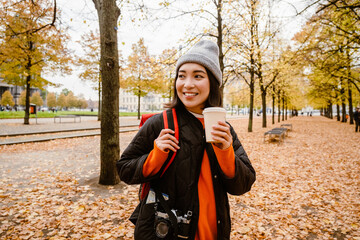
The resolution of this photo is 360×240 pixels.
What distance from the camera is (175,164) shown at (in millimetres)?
1354

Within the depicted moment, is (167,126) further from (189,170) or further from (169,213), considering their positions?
(169,213)

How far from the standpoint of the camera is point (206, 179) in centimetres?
139

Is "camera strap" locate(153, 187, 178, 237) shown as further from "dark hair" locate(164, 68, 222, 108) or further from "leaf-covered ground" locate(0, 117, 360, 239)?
"leaf-covered ground" locate(0, 117, 360, 239)

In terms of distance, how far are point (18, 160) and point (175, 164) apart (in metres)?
8.54

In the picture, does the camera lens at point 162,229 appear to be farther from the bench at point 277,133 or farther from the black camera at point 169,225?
the bench at point 277,133

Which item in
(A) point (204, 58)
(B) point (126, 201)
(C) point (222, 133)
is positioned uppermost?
(A) point (204, 58)

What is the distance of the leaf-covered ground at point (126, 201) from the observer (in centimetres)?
338

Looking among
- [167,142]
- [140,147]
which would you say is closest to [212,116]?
[167,142]

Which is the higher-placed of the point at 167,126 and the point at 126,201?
the point at 167,126

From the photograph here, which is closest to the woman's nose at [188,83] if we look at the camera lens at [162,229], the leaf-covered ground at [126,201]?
the camera lens at [162,229]

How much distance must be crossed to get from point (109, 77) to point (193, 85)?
3.66 m

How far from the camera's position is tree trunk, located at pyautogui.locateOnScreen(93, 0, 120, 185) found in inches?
177

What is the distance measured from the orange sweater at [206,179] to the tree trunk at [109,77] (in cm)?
365

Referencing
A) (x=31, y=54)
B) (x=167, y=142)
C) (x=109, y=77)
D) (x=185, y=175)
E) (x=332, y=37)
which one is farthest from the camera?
(x=31, y=54)
